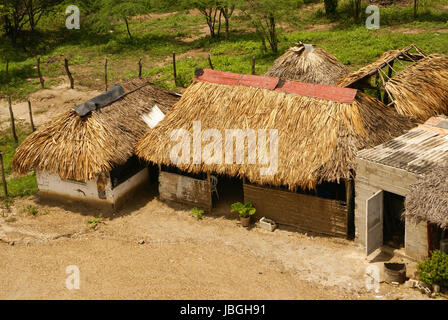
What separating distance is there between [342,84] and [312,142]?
11.1ft

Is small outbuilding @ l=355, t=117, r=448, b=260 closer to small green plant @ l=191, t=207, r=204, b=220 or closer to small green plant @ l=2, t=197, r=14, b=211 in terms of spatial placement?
small green plant @ l=191, t=207, r=204, b=220

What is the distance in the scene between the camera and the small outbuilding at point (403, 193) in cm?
1133

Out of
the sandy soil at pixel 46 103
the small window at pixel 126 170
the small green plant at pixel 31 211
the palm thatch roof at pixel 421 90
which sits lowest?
the small green plant at pixel 31 211

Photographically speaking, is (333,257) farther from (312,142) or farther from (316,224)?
(312,142)

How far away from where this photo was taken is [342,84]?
16.4 meters

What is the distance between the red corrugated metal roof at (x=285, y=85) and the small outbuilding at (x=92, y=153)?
7.46 feet

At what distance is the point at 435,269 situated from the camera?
11234mm

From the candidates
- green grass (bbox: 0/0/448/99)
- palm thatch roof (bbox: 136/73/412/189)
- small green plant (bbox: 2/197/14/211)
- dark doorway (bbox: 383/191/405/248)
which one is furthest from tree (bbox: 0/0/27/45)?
dark doorway (bbox: 383/191/405/248)

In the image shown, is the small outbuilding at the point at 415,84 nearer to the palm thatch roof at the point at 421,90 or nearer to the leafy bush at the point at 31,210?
the palm thatch roof at the point at 421,90

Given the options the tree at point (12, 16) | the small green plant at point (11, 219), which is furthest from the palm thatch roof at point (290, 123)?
the tree at point (12, 16)

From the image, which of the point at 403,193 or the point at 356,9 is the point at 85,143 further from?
the point at 356,9

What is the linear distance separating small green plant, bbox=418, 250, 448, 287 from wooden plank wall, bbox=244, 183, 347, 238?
2.47 meters

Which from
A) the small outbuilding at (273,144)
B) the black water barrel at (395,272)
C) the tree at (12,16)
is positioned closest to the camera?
the black water barrel at (395,272)
